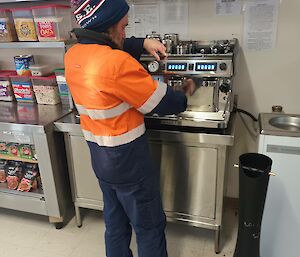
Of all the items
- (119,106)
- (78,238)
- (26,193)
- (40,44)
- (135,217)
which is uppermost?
(40,44)

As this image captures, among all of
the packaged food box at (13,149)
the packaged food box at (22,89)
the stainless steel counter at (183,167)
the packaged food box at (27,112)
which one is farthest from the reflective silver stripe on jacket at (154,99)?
the packaged food box at (22,89)

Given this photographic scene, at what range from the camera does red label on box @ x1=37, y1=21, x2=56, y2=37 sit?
184 centimetres

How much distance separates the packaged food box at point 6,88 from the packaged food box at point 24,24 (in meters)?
0.34

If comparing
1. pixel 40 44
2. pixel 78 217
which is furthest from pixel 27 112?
pixel 78 217

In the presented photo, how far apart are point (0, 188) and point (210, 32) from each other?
171 centimetres

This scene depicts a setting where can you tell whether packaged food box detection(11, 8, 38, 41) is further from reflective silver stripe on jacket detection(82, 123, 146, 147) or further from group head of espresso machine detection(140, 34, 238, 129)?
reflective silver stripe on jacket detection(82, 123, 146, 147)

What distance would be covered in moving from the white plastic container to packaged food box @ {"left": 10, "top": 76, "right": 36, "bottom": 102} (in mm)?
369

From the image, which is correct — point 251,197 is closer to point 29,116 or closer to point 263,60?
point 263,60

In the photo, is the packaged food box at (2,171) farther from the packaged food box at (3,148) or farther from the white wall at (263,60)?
the white wall at (263,60)

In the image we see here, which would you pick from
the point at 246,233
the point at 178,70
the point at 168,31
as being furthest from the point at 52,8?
the point at 246,233

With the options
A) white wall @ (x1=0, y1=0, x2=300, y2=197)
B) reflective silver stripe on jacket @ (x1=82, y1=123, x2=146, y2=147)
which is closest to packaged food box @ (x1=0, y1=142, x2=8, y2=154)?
reflective silver stripe on jacket @ (x1=82, y1=123, x2=146, y2=147)

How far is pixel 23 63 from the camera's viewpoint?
2105mm

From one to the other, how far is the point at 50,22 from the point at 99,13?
2.73 feet

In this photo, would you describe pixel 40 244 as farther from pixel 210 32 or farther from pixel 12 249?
pixel 210 32
